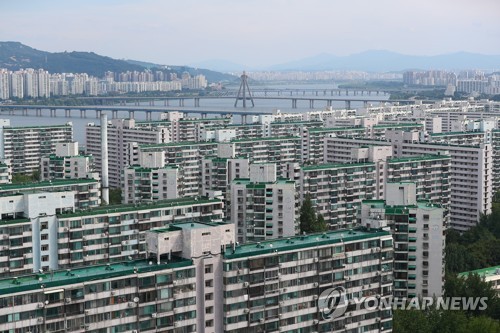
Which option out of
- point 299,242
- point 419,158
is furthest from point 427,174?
point 299,242

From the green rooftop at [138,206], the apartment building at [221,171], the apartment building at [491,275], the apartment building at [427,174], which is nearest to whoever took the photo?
the green rooftop at [138,206]

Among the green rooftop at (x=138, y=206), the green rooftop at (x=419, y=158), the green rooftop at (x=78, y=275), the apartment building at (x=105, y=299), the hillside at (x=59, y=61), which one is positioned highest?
the hillside at (x=59, y=61)

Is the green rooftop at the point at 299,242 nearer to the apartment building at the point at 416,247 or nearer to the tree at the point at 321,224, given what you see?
the apartment building at the point at 416,247

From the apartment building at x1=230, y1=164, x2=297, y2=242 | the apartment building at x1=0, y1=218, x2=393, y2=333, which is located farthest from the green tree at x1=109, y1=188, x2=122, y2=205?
the apartment building at x1=0, y1=218, x2=393, y2=333

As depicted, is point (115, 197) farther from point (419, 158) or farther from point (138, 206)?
point (138, 206)

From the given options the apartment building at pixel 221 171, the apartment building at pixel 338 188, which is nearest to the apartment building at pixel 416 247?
the apartment building at pixel 338 188

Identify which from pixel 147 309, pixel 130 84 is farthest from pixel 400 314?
pixel 130 84
